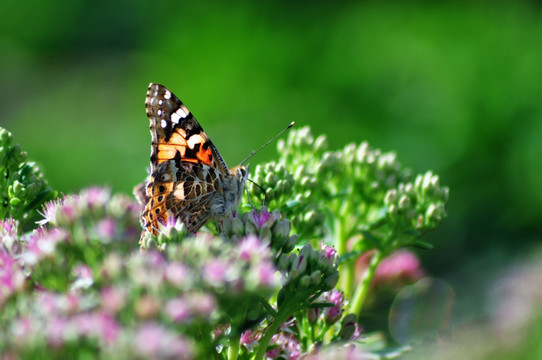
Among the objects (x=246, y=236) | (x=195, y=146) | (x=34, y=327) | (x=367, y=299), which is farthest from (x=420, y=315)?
(x=34, y=327)

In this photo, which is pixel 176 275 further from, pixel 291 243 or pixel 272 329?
pixel 291 243

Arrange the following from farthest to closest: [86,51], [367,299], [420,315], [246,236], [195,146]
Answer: [86,51] < [420,315] < [367,299] < [195,146] < [246,236]

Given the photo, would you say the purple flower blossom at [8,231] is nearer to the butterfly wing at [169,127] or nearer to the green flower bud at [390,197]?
the butterfly wing at [169,127]

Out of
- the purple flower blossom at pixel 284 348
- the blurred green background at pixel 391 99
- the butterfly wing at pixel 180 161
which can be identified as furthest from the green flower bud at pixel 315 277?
the blurred green background at pixel 391 99

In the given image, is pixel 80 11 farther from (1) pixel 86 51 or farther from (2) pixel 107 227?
(2) pixel 107 227

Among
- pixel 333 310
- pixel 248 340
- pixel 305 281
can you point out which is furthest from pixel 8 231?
pixel 333 310

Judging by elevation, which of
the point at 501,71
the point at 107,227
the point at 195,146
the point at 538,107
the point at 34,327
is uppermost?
the point at 501,71

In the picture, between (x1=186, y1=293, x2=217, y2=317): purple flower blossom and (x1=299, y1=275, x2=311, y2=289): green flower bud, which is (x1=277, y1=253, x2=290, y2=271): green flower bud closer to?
(x1=299, y1=275, x2=311, y2=289): green flower bud
